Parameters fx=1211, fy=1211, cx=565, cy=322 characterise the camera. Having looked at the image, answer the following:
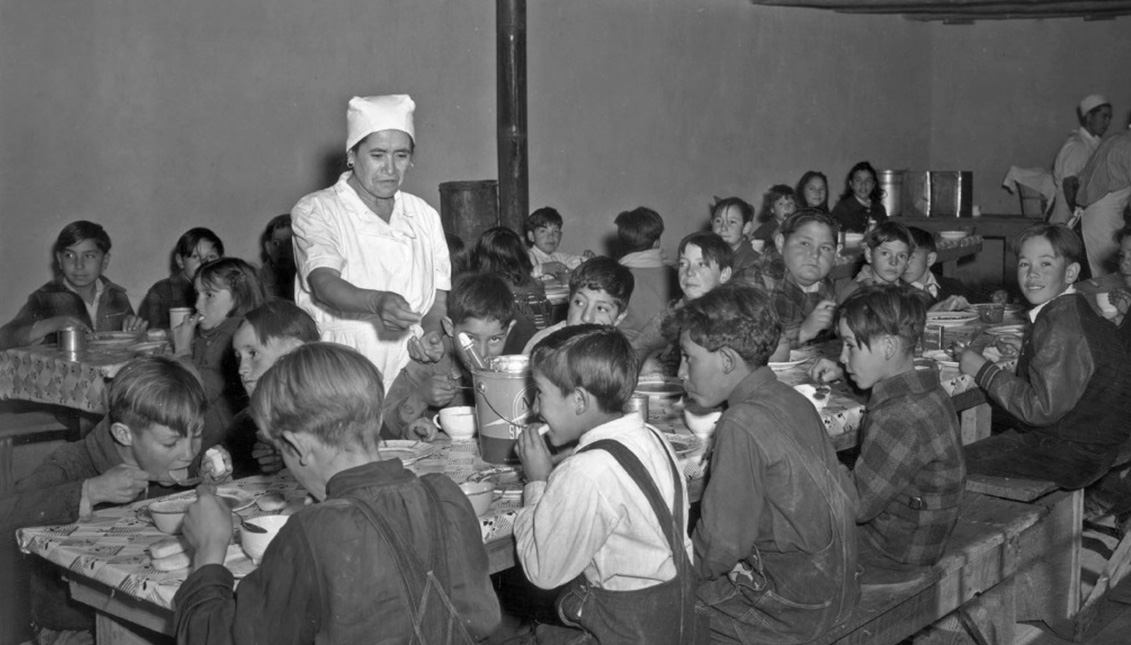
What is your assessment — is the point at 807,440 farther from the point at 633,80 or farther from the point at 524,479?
the point at 633,80

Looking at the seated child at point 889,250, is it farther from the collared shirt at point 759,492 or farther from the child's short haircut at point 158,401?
the child's short haircut at point 158,401

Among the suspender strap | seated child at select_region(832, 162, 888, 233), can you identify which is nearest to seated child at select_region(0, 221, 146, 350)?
the suspender strap

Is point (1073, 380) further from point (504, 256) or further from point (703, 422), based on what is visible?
point (504, 256)

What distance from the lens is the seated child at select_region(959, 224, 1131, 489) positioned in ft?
14.0

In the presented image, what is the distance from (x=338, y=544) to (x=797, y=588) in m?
1.35

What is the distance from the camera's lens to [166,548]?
2475mm

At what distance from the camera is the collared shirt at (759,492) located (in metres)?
2.84

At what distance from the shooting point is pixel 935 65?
15.0 meters

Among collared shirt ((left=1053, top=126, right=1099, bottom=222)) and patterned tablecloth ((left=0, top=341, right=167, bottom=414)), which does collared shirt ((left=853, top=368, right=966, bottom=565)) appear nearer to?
patterned tablecloth ((left=0, top=341, right=167, bottom=414))

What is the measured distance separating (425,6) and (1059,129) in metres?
8.70

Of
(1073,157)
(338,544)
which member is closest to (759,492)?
(338,544)

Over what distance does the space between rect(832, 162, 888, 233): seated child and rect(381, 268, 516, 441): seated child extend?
8269 mm

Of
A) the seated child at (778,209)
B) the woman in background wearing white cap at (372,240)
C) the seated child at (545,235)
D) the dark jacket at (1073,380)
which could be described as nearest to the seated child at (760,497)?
the woman in background wearing white cap at (372,240)

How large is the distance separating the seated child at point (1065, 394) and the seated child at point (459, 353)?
1709 millimetres
